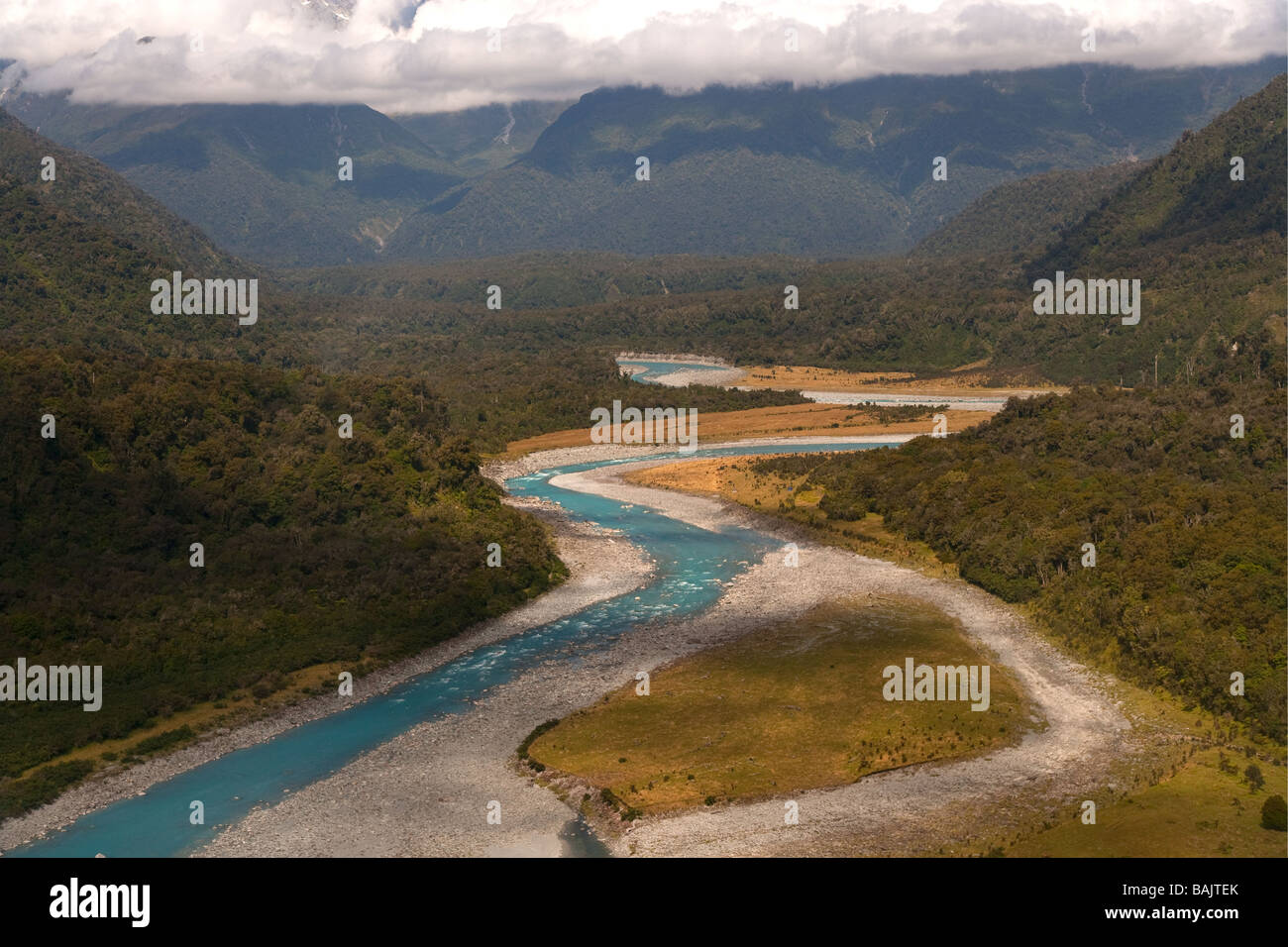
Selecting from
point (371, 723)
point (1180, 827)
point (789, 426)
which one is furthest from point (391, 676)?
point (789, 426)

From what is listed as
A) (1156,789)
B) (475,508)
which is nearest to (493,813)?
(1156,789)

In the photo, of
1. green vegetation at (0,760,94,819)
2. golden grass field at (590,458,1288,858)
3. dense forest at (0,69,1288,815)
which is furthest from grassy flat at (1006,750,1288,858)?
green vegetation at (0,760,94,819)

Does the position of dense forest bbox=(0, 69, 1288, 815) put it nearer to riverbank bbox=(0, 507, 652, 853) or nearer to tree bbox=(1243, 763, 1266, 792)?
riverbank bbox=(0, 507, 652, 853)

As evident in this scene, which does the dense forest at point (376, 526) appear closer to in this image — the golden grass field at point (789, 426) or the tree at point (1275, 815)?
the tree at point (1275, 815)

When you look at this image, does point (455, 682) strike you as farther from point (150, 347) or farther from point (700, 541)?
point (150, 347)

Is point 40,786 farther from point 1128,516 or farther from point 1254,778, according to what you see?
point 1128,516

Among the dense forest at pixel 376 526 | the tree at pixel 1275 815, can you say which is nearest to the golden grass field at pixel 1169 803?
the tree at pixel 1275 815
